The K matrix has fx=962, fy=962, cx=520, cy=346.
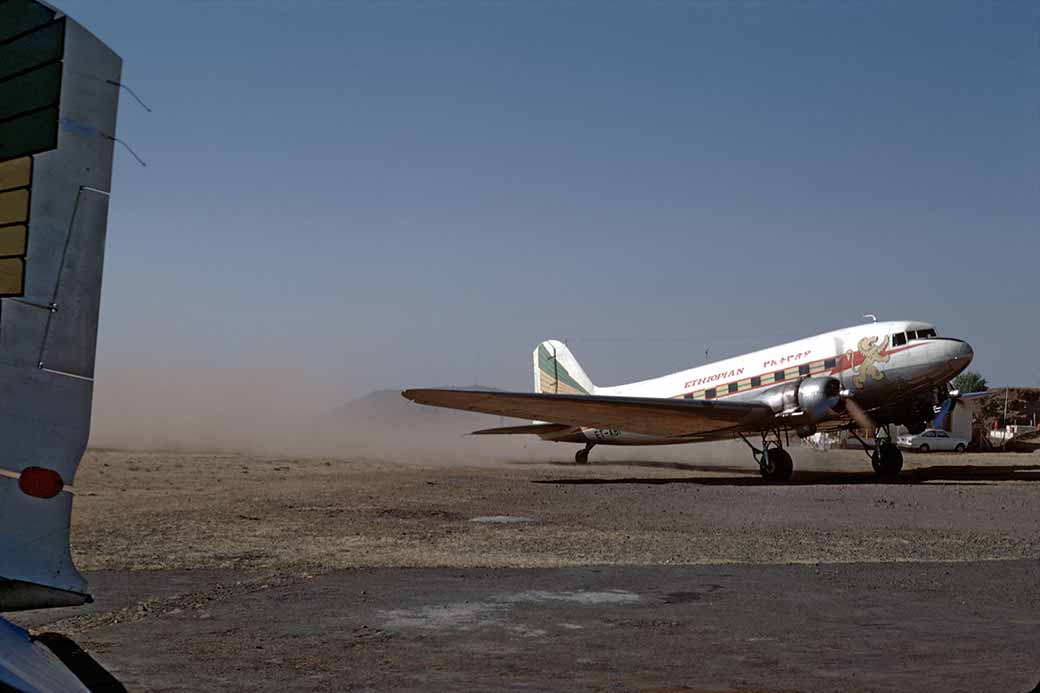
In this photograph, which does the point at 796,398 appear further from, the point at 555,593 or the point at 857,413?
the point at 555,593

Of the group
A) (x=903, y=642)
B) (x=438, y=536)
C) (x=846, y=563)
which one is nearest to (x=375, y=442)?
(x=438, y=536)

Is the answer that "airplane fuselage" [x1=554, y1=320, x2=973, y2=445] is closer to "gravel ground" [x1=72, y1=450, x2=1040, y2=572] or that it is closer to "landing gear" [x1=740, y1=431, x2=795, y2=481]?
"landing gear" [x1=740, y1=431, x2=795, y2=481]

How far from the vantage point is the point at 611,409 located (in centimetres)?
2584

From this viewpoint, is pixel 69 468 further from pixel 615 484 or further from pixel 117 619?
pixel 615 484

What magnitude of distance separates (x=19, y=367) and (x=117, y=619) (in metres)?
4.87

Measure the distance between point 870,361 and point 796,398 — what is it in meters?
2.07

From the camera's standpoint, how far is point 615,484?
2338 cm

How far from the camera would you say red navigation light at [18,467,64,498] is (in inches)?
126

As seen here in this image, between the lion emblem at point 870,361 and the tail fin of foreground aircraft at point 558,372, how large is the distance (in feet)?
42.1

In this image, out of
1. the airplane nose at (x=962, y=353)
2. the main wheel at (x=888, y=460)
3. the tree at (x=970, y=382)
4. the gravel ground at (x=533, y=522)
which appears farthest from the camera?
the tree at (x=970, y=382)

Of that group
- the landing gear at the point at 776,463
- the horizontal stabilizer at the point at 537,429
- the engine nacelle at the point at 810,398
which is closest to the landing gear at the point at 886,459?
the landing gear at the point at 776,463

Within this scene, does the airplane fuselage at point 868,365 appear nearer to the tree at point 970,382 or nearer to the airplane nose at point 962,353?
the airplane nose at point 962,353

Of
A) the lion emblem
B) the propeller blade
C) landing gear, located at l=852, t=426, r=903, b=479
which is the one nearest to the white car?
landing gear, located at l=852, t=426, r=903, b=479

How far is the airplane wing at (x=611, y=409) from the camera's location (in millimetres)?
24438
